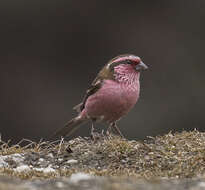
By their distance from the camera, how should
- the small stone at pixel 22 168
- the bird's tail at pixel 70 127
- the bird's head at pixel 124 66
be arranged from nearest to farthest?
the small stone at pixel 22 168, the bird's head at pixel 124 66, the bird's tail at pixel 70 127

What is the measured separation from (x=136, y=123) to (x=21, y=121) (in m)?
2.40

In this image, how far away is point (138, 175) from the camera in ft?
16.3

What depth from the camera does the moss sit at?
16.9 feet

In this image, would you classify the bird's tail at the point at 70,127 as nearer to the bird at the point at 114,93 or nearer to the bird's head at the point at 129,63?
the bird at the point at 114,93

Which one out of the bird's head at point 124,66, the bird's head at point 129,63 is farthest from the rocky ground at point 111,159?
the bird's head at point 129,63

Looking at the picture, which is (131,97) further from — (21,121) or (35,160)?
(21,121)

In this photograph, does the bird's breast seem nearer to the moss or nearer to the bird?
the bird

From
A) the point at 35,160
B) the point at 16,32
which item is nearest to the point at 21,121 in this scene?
the point at 16,32

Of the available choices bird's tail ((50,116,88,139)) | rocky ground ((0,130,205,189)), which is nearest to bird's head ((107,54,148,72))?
bird's tail ((50,116,88,139))

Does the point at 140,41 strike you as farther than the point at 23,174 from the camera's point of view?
Yes

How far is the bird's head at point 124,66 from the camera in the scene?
7129 mm

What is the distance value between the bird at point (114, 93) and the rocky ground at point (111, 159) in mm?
460

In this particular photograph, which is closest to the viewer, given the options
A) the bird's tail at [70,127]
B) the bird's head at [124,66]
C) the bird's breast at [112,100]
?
the bird's breast at [112,100]

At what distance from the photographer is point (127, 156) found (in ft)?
18.7
